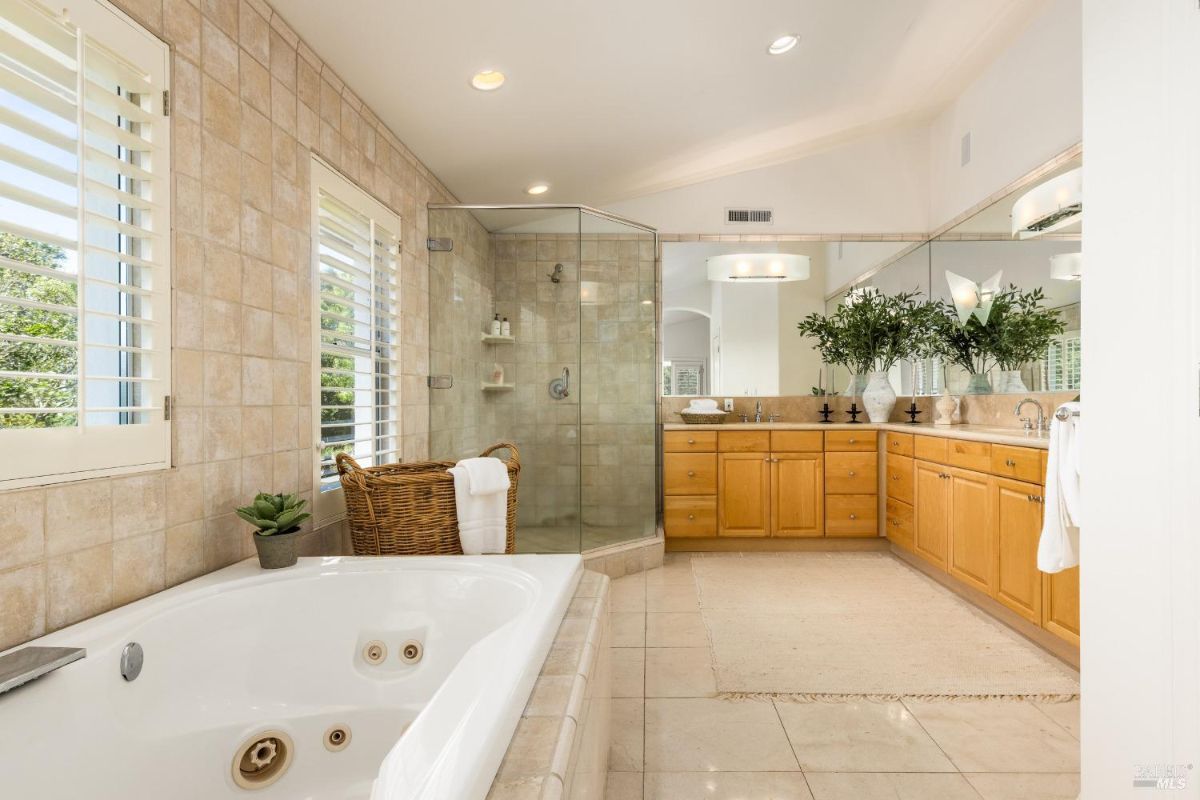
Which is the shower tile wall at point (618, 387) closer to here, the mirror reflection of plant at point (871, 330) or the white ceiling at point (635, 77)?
the white ceiling at point (635, 77)

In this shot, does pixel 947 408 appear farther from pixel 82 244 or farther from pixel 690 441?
pixel 82 244

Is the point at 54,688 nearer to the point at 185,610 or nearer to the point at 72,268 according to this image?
the point at 185,610

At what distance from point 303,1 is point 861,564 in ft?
12.6

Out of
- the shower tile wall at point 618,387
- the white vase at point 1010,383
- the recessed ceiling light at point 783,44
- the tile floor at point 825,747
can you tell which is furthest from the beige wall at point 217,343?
the white vase at point 1010,383

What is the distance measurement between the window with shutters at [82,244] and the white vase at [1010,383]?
12.2 ft

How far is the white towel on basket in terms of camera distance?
7.52ft

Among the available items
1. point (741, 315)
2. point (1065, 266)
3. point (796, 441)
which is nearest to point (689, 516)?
point (796, 441)

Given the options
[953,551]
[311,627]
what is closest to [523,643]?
[311,627]

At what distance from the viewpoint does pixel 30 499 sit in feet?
4.01

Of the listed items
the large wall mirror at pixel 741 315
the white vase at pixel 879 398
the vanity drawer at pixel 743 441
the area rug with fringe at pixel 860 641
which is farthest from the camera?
the large wall mirror at pixel 741 315

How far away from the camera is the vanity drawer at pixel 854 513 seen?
403 centimetres

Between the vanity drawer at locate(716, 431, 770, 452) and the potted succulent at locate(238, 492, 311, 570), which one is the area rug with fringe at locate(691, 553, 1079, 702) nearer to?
the vanity drawer at locate(716, 431, 770, 452)

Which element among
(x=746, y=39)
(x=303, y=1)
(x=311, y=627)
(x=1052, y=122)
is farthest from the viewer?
(x=1052, y=122)

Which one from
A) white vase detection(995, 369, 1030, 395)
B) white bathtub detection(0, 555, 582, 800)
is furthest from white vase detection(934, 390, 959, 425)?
white bathtub detection(0, 555, 582, 800)
